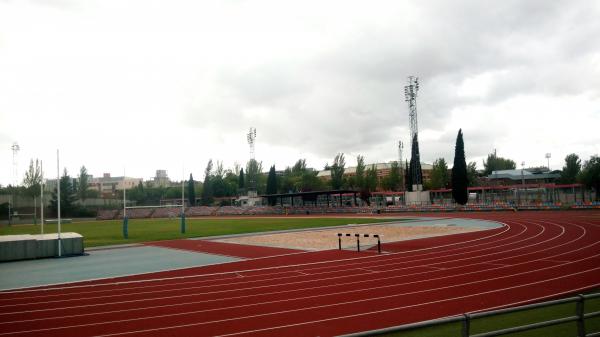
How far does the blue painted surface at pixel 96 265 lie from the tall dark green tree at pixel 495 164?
442 ft

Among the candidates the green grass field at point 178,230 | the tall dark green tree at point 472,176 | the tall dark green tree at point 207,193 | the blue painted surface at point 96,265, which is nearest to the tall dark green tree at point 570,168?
the tall dark green tree at point 472,176

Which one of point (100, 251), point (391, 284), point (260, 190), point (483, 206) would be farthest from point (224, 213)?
point (391, 284)

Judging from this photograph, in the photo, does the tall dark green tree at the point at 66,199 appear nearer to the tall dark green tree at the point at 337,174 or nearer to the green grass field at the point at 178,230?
the green grass field at the point at 178,230

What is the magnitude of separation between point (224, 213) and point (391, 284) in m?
82.5

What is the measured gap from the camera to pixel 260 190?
450ft

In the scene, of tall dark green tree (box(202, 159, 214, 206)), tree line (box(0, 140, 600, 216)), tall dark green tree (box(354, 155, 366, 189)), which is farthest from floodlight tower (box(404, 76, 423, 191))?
tall dark green tree (box(202, 159, 214, 206))

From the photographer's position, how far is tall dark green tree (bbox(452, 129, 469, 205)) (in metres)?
68.0

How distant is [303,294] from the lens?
1315 cm

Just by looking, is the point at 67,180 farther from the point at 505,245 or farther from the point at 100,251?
the point at 505,245

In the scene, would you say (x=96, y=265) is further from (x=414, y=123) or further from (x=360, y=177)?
(x=360, y=177)

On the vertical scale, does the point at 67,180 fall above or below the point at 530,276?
above

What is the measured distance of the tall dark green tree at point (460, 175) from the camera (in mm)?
68000

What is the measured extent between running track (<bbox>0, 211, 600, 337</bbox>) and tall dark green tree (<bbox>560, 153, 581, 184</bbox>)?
84.9 meters

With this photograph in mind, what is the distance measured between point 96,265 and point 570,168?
100 m
